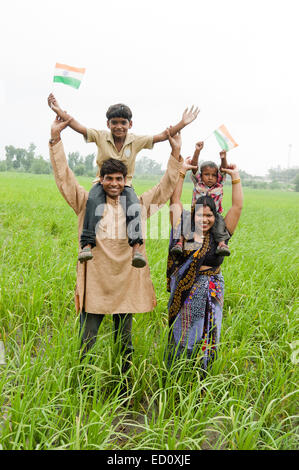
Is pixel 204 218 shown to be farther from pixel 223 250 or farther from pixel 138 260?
pixel 138 260

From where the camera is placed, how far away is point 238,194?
2004 millimetres

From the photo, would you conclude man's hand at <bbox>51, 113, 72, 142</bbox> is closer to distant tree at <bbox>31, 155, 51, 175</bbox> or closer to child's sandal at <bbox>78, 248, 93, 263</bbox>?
child's sandal at <bbox>78, 248, 93, 263</bbox>

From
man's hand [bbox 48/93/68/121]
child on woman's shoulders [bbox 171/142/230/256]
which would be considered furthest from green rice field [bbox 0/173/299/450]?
man's hand [bbox 48/93/68/121]

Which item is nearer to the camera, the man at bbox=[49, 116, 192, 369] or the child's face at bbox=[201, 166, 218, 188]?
the man at bbox=[49, 116, 192, 369]

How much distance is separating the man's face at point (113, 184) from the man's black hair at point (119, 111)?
348 mm

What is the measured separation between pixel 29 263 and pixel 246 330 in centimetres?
227

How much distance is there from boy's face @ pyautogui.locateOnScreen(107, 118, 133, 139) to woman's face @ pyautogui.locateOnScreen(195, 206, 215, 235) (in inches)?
24.2

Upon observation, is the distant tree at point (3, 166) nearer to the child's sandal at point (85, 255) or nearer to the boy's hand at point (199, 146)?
the boy's hand at point (199, 146)

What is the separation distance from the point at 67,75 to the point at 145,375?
1.71m

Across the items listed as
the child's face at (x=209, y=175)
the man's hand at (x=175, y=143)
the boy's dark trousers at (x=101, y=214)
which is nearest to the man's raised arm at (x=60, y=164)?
the boy's dark trousers at (x=101, y=214)

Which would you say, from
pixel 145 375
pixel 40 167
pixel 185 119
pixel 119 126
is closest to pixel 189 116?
pixel 185 119

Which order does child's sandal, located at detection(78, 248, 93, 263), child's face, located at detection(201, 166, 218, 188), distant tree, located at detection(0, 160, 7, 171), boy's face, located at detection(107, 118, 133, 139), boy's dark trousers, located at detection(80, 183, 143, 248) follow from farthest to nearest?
distant tree, located at detection(0, 160, 7, 171) < child's face, located at detection(201, 166, 218, 188) < boy's face, located at detection(107, 118, 133, 139) < boy's dark trousers, located at detection(80, 183, 143, 248) < child's sandal, located at detection(78, 248, 93, 263)

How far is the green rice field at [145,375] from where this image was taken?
5.12 ft

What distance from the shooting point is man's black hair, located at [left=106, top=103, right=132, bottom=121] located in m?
1.93
